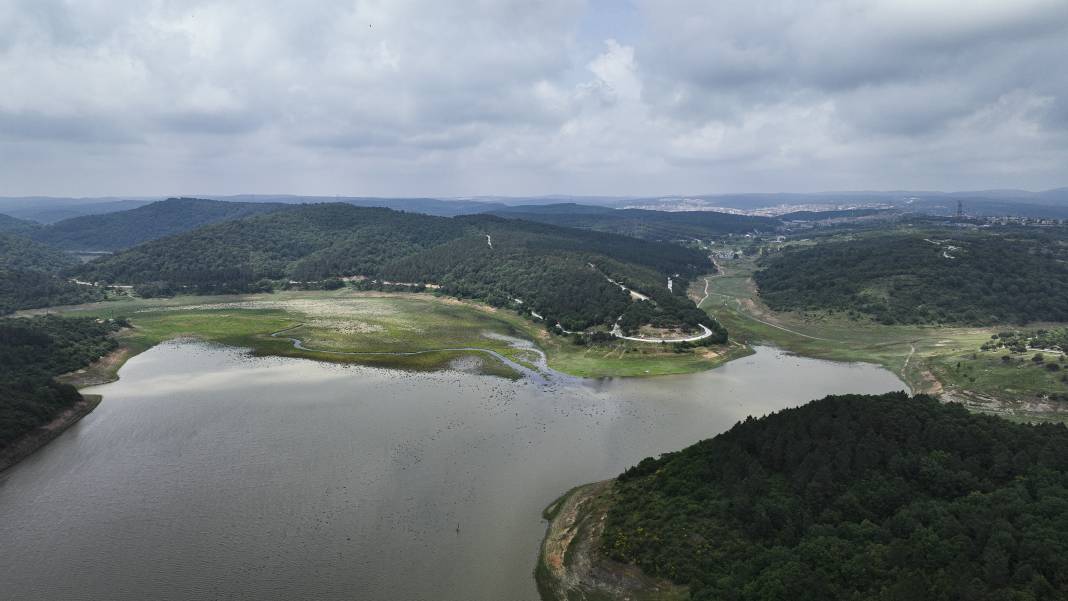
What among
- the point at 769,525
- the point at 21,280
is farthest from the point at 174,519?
the point at 21,280

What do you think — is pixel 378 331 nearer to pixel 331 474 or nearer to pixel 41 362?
pixel 41 362

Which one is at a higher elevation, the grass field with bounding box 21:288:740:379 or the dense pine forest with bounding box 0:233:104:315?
the dense pine forest with bounding box 0:233:104:315

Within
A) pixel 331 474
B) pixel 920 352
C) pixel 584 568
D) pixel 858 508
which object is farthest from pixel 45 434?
pixel 920 352

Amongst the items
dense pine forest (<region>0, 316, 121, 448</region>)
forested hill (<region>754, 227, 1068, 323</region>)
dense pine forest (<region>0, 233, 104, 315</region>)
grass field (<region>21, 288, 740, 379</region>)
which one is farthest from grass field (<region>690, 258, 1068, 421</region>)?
dense pine forest (<region>0, 233, 104, 315</region>)

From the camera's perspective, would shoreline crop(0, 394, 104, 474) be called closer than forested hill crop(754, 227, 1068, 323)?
Yes

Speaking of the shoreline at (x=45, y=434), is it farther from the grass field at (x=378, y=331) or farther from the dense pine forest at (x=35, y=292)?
the dense pine forest at (x=35, y=292)

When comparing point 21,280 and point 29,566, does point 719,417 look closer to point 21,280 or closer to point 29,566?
point 29,566

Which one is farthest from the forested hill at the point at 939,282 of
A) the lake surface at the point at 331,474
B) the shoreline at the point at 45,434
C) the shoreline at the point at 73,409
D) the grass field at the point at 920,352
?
the shoreline at the point at 73,409

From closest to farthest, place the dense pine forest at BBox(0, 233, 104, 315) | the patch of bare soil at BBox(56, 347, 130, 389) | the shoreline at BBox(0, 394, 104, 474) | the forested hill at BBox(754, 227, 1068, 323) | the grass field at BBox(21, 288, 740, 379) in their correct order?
the shoreline at BBox(0, 394, 104, 474) → the patch of bare soil at BBox(56, 347, 130, 389) → the grass field at BBox(21, 288, 740, 379) → the forested hill at BBox(754, 227, 1068, 323) → the dense pine forest at BBox(0, 233, 104, 315)

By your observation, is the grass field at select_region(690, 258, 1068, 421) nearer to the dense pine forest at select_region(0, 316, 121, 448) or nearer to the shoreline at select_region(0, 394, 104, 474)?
the shoreline at select_region(0, 394, 104, 474)
